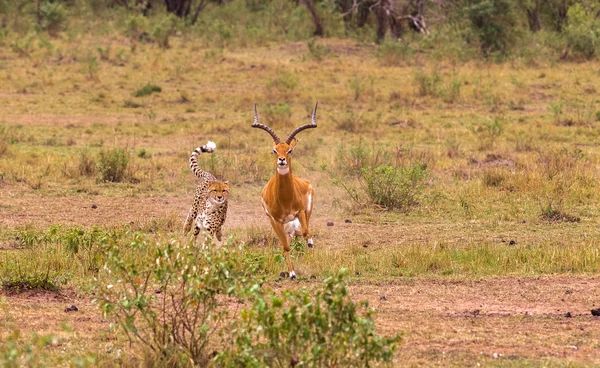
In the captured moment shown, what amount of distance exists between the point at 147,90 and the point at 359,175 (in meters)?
8.50

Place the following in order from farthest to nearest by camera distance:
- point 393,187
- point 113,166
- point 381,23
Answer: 1. point 381,23
2. point 113,166
3. point 393,187

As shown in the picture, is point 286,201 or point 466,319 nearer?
point 466,319

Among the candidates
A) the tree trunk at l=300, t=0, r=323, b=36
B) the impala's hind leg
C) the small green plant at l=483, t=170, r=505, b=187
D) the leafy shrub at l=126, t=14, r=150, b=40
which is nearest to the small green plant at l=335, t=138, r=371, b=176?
the small green plant at l=483, t=170, r=505, b=187

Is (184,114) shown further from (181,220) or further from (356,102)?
(181,220)

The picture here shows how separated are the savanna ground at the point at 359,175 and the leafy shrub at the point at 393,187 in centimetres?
10

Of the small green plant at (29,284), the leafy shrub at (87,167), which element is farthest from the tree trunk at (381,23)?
the small green plant at (29,284)

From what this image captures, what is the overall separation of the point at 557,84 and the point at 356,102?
470cm

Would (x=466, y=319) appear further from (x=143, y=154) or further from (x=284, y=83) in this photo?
(x=284, y=83)

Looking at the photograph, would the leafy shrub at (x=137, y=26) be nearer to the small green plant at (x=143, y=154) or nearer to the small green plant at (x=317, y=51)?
the small green plant at (x=317, y=51)

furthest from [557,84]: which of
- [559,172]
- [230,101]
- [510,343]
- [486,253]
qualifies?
[510,343]

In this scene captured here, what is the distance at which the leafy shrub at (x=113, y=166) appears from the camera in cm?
1286

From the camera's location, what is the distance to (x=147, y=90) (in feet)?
66.6

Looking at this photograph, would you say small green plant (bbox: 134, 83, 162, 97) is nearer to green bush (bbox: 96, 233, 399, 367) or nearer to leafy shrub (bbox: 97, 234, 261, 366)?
green bush (bbox: 96, 233, 399, 367)

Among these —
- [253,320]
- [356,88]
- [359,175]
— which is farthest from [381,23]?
[253,320]
